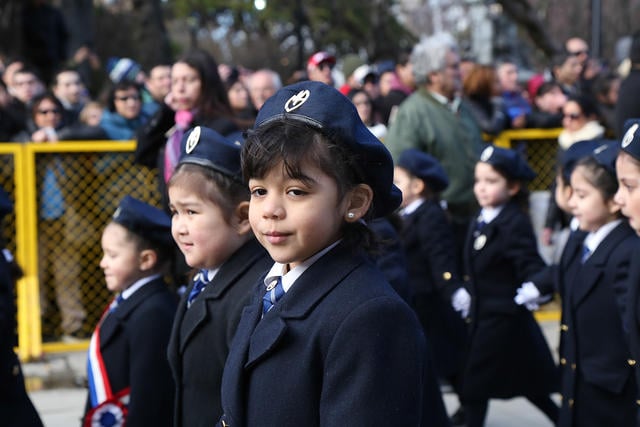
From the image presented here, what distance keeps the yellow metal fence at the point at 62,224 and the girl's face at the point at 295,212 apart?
212 inches

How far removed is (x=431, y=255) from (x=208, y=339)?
2934 millimetres

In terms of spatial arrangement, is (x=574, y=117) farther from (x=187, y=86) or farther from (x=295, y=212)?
(x=295, y=212)

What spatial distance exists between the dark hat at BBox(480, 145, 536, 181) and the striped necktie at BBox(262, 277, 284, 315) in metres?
3.58

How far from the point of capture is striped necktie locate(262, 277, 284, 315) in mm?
2498

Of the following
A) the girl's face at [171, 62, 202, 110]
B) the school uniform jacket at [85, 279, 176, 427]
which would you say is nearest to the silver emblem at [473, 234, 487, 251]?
the girl's face at [171, 62, 202, 110]

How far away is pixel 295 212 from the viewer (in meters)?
2.37

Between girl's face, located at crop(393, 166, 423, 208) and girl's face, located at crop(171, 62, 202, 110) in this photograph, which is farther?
girl's face, located at crop(393, 166, 423, 208)

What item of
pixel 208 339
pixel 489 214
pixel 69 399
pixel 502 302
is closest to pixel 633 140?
pixel 208 339

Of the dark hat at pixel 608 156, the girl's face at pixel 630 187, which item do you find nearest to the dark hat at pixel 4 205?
the girl's face at pixel 630 187

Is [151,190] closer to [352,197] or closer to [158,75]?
[158,75]

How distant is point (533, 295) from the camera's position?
533 centimetres

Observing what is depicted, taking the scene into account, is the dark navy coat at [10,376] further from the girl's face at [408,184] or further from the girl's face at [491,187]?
the girl's face at [491,187]

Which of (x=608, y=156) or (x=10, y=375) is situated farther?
(x=608, y=156)

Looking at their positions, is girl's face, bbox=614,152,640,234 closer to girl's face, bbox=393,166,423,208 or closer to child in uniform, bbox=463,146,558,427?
child in uniform, bbox=463,146,558,427
